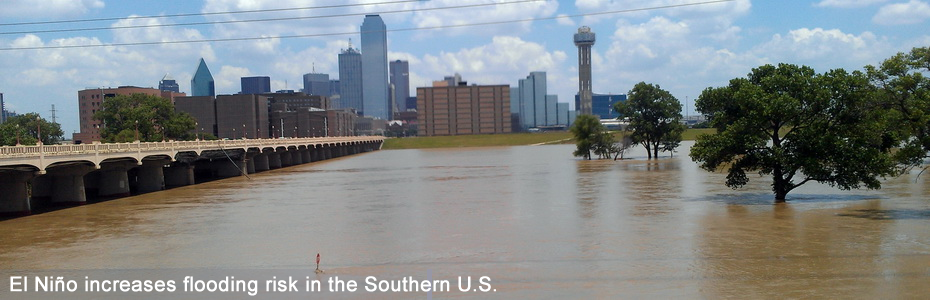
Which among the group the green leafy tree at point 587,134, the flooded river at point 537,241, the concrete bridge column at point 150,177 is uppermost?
the green leafy tree at point 587,134

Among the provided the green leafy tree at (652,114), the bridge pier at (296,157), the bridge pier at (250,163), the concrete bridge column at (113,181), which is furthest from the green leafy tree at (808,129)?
the bridge pier at (296,157)

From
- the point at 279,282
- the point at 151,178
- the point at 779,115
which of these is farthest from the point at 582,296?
the point at 151,178

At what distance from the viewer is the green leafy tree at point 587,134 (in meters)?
133

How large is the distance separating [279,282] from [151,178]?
62.4 meters

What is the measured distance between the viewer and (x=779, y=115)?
1914 inches

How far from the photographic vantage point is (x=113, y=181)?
7612 cm

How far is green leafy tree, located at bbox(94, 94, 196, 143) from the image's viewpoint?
16312 cm

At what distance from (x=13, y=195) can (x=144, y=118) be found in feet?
360

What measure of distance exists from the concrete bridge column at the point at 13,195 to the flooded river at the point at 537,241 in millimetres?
3030

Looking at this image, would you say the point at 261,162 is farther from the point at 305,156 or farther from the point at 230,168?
the point at 305,156

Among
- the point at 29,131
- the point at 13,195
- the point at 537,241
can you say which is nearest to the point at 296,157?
the point at 29,131

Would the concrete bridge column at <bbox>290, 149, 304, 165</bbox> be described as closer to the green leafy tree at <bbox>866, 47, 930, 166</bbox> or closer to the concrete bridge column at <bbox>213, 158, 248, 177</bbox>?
the concrete bridge column at <bbox>213, 158, 248, 177</bbox>

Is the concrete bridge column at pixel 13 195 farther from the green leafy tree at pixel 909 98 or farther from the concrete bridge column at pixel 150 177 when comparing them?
the green leafy tree at pixel 909 98

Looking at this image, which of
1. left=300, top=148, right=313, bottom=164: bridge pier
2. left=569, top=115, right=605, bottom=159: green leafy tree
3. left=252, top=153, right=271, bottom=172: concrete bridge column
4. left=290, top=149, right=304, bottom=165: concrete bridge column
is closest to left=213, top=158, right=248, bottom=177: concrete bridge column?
left=252, top=153, right=271, bottom=172: concrete bridge column
